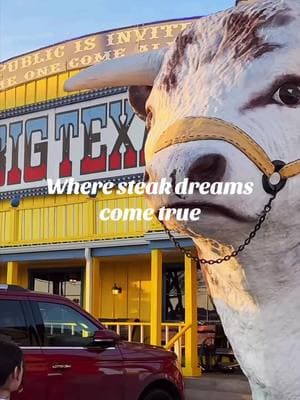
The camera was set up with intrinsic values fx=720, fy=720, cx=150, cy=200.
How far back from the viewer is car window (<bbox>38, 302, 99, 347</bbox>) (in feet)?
21.2

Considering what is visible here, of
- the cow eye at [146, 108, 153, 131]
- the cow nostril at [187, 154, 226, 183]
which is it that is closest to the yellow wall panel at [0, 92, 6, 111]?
the cow eye at [146, 108, 153, 131]

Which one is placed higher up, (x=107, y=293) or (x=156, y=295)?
(x=107, y=293)

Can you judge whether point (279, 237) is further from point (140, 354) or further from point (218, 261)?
point (140, 354)

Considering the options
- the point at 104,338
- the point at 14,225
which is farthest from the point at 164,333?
the point at 104,338

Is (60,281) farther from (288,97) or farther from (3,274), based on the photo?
(288,97)

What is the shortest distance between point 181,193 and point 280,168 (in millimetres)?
250

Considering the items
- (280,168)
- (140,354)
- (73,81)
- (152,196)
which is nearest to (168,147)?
(152,196)

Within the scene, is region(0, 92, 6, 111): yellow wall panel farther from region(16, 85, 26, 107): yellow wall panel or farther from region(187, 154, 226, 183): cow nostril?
region(187, 154, 226, 183): cow nostril

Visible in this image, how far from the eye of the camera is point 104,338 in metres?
6.77

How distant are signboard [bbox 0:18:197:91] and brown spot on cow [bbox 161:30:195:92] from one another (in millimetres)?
9942

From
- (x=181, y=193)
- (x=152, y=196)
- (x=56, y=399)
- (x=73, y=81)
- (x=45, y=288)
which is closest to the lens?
(x=181, y=193)

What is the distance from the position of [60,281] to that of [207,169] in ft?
46.0

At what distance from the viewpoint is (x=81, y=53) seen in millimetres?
12828

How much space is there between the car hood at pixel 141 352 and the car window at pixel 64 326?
47 cm
